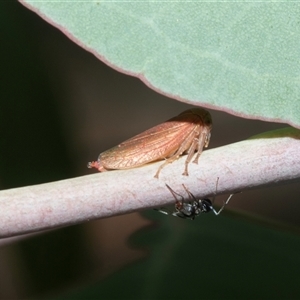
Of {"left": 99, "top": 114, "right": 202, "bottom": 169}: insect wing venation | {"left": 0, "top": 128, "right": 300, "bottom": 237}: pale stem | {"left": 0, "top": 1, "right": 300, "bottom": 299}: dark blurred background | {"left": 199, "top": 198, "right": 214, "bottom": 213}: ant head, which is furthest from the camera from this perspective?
{"left": 199, "top": 198, "right": 214, "bottom": 213}: ant head

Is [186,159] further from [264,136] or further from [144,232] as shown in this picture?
[144,232]

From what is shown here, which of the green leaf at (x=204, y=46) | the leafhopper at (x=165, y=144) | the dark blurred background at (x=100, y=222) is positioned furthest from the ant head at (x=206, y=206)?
the green leaf at (x=204, y=46)

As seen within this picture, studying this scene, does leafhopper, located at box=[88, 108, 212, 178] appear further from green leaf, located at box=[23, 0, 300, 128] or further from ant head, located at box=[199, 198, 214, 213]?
ant head, located at box=[199, 198, 214, 213]

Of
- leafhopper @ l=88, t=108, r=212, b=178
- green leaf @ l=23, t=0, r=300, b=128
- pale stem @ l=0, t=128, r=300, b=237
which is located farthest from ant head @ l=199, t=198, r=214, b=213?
green leaf @ l=23, t=0, r=300, b=128

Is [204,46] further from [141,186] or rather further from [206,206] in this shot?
[206,206]

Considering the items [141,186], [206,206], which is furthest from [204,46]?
[206,206]

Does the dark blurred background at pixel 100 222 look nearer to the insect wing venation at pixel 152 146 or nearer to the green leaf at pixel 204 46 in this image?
the insect wing venation at pixel 152 146
